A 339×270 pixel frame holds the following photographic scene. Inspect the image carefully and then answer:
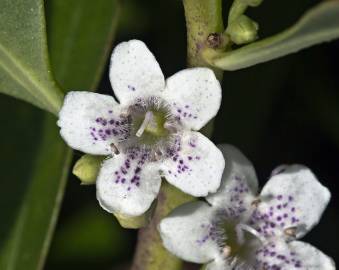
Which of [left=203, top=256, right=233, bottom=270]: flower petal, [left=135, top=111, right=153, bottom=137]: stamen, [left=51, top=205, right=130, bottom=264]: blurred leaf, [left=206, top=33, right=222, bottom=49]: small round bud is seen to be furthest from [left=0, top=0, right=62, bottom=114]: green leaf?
[left=51, top=205, right=130, bottom=264]: blurred leaf

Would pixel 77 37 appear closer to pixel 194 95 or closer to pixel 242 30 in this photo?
pixel 194 95

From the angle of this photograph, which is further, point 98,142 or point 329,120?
point 329,120

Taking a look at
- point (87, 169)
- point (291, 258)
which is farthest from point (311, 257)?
point (87, 169)

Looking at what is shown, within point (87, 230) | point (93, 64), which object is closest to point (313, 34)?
point (93, 64)

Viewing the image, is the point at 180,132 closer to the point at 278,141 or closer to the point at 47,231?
the point at 47,231

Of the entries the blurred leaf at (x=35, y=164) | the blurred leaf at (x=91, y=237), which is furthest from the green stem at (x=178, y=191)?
the blurred leaf at (x=91, y=237)

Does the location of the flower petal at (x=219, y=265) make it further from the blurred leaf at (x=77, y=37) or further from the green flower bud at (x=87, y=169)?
the blurred leaf at (x=77, y=37)
